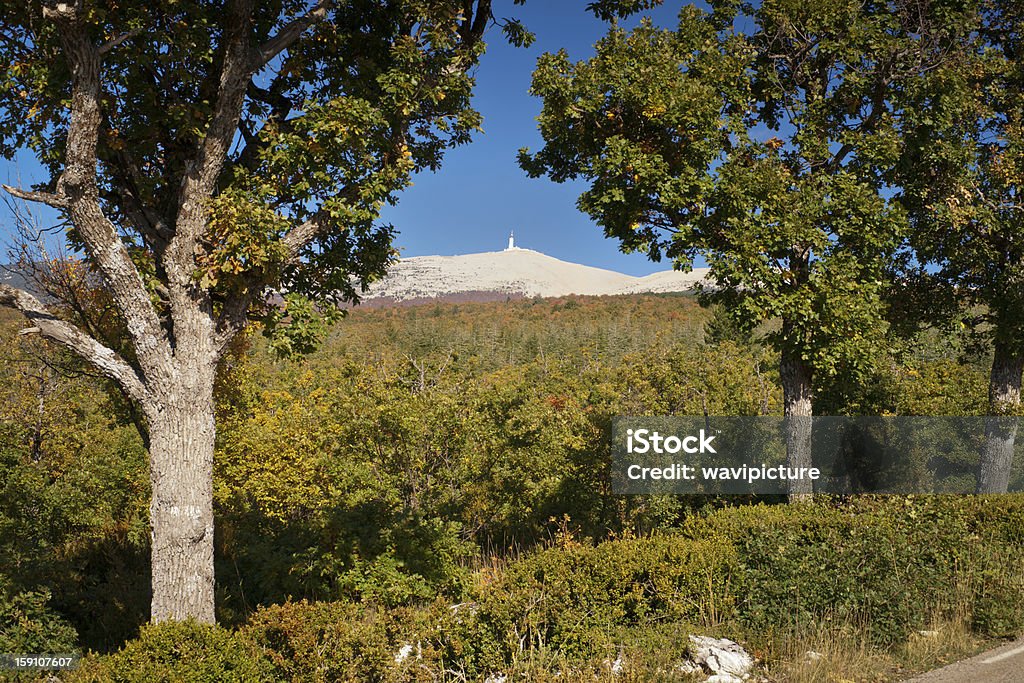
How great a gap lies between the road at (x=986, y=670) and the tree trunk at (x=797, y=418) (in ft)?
17.0

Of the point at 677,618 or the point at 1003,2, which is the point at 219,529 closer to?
the point at 677,618

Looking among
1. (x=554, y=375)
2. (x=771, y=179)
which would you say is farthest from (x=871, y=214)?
(x=554, y=375)

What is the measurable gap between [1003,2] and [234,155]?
47.7ft

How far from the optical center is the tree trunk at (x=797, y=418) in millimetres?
11023

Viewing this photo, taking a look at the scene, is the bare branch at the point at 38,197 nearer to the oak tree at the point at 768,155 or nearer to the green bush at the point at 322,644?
the green bush at the point at 322,644

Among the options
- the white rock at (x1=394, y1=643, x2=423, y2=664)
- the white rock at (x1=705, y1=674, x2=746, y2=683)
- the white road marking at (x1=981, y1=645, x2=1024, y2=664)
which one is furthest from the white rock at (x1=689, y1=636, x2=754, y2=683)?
the white rock at (x1=394, y1=643, x2=423, y2=664)

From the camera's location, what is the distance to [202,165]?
→ 22.6 ft

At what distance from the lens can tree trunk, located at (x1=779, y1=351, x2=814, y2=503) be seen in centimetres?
1102

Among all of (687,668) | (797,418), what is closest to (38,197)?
(687,668)

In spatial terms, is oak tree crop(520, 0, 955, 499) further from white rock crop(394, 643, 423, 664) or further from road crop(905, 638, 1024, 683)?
white rock crop(394, 643, 423, 664)

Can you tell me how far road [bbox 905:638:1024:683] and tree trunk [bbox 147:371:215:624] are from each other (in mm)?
6773

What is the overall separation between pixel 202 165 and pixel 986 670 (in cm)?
905

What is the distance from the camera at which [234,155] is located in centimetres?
817

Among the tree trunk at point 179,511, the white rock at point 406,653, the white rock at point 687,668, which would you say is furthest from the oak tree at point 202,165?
the white rock at point 687,668
